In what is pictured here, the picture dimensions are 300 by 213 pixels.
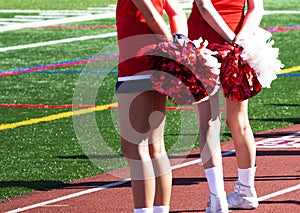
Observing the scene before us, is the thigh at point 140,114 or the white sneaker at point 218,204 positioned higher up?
the thigh at point 140,114

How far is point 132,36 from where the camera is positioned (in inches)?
222

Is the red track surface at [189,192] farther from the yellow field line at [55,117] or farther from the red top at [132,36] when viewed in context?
the yellow field line at [55,117]

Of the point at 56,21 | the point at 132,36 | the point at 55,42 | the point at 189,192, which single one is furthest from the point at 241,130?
the point at 56,21

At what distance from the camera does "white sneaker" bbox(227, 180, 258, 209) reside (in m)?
7.04

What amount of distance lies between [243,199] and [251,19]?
132 centimetres

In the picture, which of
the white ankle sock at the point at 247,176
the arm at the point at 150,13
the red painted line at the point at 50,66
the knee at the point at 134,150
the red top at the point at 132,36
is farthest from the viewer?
the red painted line at the point at 50,66

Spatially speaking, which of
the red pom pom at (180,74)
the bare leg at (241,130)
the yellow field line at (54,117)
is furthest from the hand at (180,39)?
the yellow field line at (54,117)

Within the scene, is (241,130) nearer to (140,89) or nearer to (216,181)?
(216,181)

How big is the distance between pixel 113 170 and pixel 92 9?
18382 mm

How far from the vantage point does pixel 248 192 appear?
705 centimetres

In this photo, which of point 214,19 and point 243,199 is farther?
Result: point 243,199

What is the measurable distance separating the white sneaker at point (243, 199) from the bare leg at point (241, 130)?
166 mm

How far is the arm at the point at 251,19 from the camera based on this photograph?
667 cm

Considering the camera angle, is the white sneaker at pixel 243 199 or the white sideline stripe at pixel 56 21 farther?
the white sideline stripe at pixel 56 21
